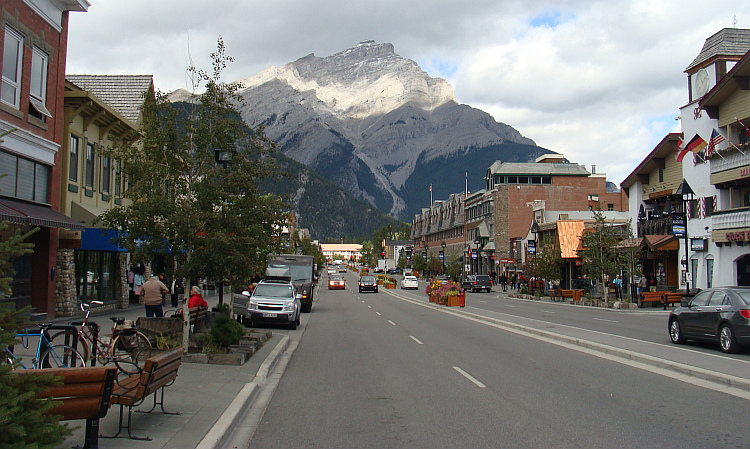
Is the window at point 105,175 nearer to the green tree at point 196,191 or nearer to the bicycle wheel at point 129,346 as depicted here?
the green tree at point 196,191

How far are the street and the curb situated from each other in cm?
36

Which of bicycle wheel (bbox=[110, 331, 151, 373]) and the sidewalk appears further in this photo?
bicycle wheel (bbox=[110, 331, 151, 373])

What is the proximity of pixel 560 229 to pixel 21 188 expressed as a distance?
43.6m

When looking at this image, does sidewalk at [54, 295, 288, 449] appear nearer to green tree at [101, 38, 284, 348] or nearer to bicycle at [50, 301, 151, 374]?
bicycle at [50, 301, 151, 374]

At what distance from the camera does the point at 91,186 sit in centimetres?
2597

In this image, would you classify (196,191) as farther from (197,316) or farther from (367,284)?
(367,284)

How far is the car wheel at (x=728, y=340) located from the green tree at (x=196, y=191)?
36.8 ft

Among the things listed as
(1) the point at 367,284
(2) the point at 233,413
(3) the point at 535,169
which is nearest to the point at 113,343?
(2) the point at 233,413

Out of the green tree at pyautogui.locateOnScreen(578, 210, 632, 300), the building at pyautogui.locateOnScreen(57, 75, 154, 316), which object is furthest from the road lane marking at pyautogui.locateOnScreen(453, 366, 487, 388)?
the green tree at pyautogui.locateOnScreen(578, 210, 632, 300)

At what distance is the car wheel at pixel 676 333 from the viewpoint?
16688 mm

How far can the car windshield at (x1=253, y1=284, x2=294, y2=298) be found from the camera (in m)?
23.4

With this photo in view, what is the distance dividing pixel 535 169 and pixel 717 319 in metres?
76.1

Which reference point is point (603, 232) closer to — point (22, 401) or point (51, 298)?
point (51, 298)

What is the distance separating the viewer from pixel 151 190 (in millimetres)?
13102
